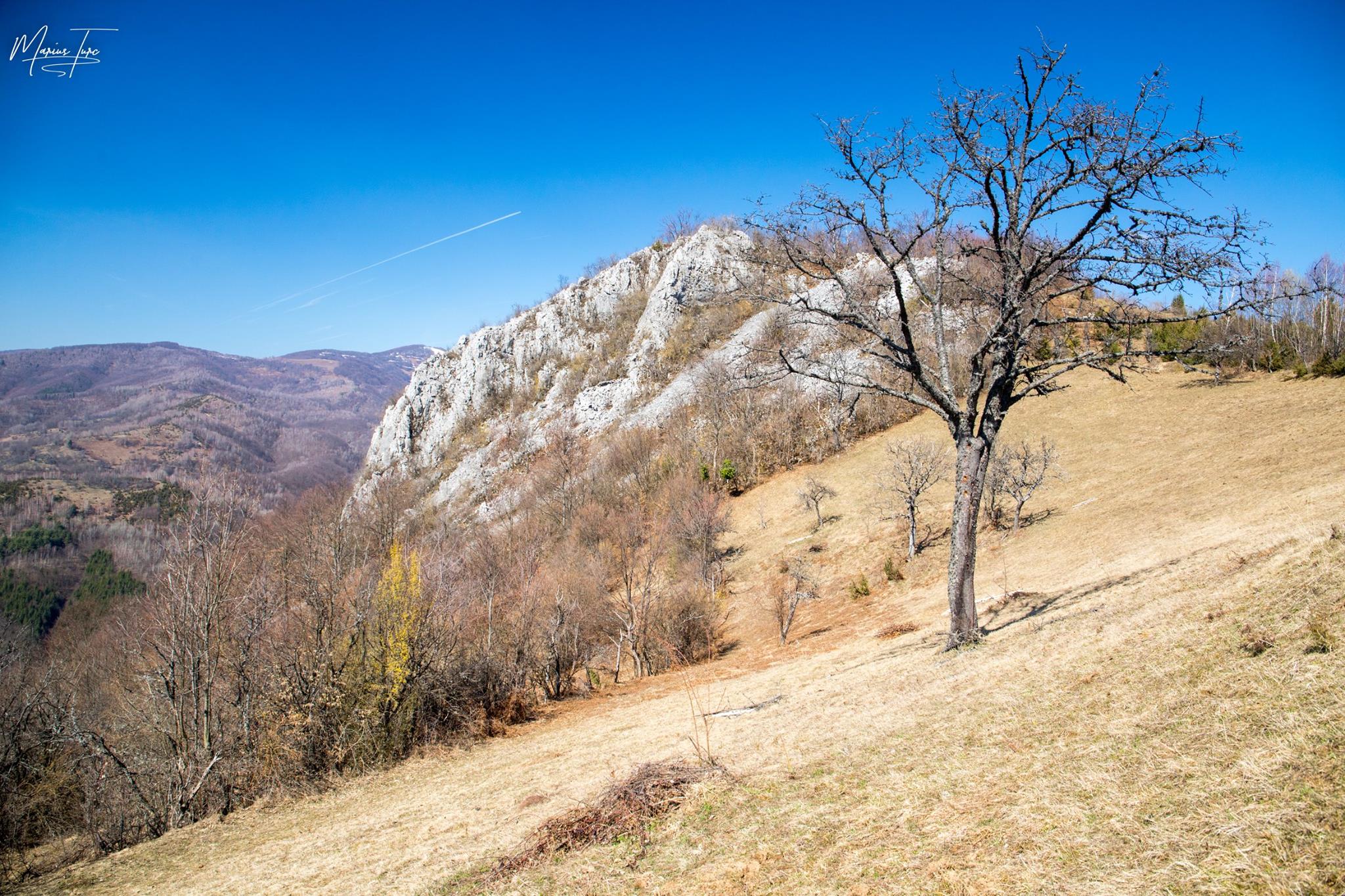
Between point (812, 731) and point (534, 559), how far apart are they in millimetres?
18989

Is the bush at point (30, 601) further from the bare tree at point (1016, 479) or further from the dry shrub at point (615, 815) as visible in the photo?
the bare tree at point (1016, 479)

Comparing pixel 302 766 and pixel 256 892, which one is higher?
pixel 256 892

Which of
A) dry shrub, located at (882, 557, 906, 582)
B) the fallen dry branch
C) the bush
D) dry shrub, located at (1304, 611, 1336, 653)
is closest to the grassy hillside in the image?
dry shrub, located at (1304, 611, 1336, 653)

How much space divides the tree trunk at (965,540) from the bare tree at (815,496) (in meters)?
22.2

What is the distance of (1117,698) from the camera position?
5.78m

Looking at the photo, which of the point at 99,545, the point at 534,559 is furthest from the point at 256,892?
the point at 99,545

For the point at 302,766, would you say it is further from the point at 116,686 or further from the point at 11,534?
the point at 11,534

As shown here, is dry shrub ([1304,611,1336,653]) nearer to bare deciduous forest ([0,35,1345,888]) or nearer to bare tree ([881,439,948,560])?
bare deciduous forest ([0,35,1345,888])

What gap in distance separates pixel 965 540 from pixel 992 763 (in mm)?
5240

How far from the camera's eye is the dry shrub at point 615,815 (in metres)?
6.07

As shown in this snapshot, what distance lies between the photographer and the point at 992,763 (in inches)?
214

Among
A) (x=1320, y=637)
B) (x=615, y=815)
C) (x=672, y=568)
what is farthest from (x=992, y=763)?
(x=672, y=568)

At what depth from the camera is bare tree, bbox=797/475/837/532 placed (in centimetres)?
3312

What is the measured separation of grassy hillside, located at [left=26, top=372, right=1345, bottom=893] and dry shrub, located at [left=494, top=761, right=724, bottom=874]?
9.9 inches
